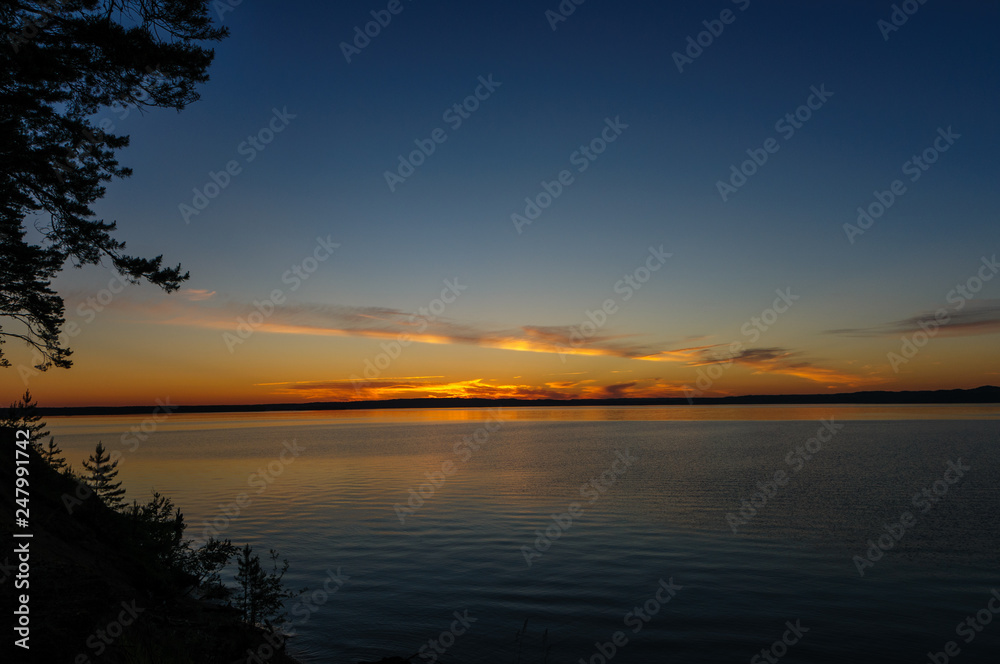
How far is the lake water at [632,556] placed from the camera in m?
15.1

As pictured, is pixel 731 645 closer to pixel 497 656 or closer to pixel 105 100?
pixel 497 656

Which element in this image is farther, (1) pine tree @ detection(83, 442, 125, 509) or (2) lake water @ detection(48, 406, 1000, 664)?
(1) pine tree @ detection(83, 442, 125, 509)

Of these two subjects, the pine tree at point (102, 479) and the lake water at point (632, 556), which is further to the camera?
the pine tree at point (102, 479)

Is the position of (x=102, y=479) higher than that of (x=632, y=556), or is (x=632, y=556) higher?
(x=102, y=479)

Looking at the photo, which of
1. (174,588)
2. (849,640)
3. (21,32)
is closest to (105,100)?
(21,32)

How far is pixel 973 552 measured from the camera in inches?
870

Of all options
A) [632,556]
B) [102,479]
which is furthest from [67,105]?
[632,556]

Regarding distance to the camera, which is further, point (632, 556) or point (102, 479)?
point (632, 556)

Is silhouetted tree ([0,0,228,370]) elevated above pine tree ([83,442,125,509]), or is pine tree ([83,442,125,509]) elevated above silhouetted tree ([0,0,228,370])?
silhouetted tree ([0,0,228,370])

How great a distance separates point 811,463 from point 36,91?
54267mm

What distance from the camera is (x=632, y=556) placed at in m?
22.4

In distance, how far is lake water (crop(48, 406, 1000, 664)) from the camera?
49.5ft

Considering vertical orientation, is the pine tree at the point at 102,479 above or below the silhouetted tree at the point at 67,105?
below

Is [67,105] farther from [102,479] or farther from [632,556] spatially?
[632,556]
